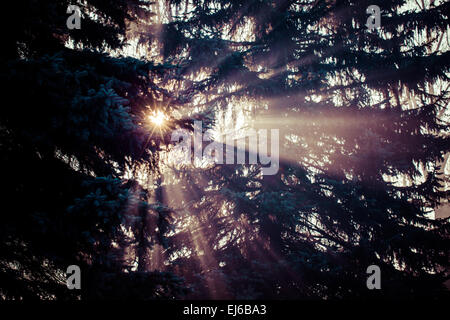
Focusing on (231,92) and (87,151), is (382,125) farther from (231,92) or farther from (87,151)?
(87,151)

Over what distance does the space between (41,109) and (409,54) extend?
911 centimetres

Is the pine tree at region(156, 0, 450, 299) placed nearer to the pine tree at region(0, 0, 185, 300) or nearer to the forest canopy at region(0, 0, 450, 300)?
the forest canopy at region(0, 0, 450, 300)

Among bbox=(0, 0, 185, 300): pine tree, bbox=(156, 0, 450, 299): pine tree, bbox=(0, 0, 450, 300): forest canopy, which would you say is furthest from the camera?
bbox=(156, 0, 450, 299): pine tree


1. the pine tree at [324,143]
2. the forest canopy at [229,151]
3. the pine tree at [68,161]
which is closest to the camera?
the pine tree at [68,161]

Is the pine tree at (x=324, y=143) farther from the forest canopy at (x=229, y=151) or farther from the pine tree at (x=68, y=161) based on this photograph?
the pine tree at (x=68, y=161)

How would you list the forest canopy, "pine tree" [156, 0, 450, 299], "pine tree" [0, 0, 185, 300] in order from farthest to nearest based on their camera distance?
"pine tree" [156, 0, 450, 299] → the forest canopy → "pine tree" [0, 0, 185, 300]

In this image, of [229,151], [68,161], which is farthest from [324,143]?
[68,161]

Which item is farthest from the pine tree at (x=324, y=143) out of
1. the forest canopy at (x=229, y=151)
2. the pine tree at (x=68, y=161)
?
the pine tree at (x=68, y=161)

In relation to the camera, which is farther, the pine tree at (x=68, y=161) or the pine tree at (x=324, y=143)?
the pine tree at (x=324, y=143)

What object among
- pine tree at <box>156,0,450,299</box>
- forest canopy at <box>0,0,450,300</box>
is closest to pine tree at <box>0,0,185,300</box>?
forest canopy at <box>0,0,450,300</box>

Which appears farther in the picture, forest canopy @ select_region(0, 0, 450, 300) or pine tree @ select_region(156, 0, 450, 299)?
pine tree @ select_region(156, 0, 450, 299)

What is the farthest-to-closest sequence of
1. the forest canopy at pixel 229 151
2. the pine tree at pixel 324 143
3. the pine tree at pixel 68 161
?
the pine tree at pixel 324 143, the forest canopy at pixel 229 151, the pine tree at pixel 68 161

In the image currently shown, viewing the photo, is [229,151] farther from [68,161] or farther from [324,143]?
[68,161]

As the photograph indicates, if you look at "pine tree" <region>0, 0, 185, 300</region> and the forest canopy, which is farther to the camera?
the forest canopy
